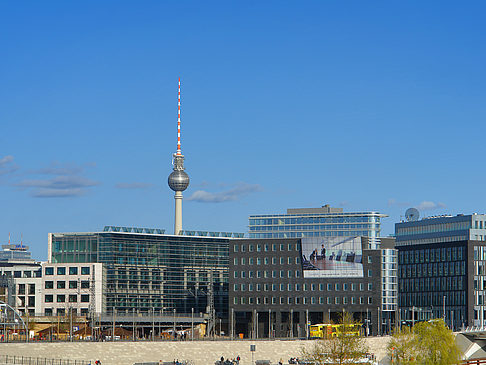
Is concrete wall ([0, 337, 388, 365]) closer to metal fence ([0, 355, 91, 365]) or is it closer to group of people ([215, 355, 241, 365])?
metal fence ([0, 355, 91, 365])

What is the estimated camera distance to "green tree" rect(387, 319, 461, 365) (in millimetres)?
109938

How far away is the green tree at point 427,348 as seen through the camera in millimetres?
109938

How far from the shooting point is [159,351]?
140000 millimetres

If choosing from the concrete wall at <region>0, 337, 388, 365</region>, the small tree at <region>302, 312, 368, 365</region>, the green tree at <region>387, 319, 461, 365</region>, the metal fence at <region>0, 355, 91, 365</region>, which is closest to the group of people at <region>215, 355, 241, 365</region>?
the concrete wall at <region>0, 337, 388, 365</region>

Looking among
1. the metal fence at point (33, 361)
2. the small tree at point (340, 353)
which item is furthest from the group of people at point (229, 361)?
the small tree at point (340, 353)

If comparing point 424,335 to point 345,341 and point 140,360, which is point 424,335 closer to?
point 345,341

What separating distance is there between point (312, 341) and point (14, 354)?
48565mm

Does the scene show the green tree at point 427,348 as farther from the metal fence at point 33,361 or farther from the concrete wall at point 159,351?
the metal fence at point 33,361

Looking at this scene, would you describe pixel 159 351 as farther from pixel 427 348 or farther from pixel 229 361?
pixel 427 348

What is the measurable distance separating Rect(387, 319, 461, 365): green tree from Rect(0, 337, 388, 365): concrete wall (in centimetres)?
2561

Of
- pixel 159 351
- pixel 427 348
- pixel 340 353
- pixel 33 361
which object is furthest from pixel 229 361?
pixel 340 353

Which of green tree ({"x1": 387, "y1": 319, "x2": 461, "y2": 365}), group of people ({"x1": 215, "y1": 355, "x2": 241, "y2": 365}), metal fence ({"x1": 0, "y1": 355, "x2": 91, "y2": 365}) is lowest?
group of people ({"x1": 215, "y1": 355, "x2": 241, "y2": 365})

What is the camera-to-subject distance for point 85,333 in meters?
170

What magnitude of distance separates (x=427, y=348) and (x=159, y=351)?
42.1m
